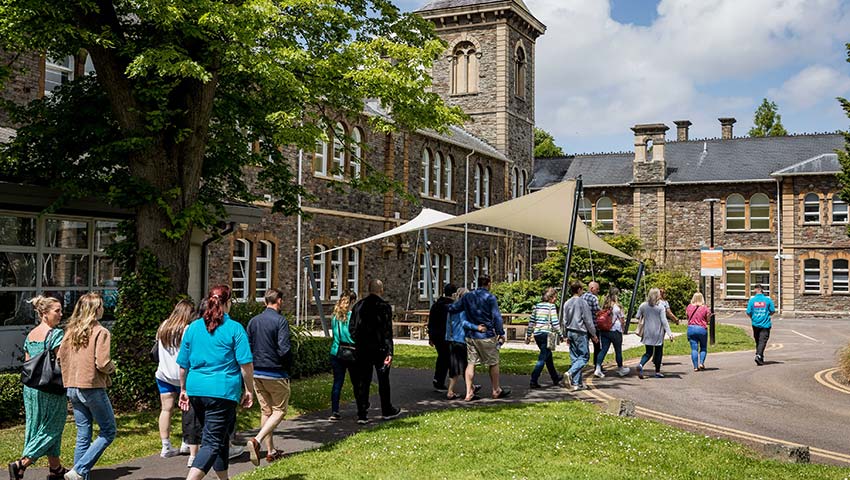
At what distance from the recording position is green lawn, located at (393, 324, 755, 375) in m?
17.4

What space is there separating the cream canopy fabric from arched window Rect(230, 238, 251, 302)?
23.3 feet

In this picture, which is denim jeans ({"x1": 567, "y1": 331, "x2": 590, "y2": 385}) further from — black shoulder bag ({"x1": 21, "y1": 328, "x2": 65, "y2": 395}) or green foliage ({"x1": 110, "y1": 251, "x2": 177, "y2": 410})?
black shoulder bag ({"x1": 21, "y1": 328, "x2": 65, "y2": 395})

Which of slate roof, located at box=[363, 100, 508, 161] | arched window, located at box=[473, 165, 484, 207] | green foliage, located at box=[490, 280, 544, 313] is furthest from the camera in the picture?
arched window, located at box=[473, 165, 484, 207]

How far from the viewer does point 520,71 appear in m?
43.1

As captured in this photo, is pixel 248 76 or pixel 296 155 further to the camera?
pixel 296 155

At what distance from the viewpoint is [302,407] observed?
11.9m

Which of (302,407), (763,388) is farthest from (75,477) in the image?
(763,388)

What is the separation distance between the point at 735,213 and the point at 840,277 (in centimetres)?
553

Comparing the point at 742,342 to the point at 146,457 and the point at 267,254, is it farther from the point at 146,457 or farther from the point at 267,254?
the point at 146,457

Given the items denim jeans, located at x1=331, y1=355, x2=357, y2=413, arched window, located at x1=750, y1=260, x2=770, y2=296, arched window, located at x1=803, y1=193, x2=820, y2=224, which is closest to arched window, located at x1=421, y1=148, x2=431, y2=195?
arched window, located at x1=750, y1=260, x2=770, y2=296

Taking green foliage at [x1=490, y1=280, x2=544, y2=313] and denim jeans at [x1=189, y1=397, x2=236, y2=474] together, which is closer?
denim jeans at [x1=189, y1=397, x2=236, y2=474]

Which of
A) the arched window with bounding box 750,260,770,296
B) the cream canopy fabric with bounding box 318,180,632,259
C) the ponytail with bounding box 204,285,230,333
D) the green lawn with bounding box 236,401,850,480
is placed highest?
the cream canopy fabric with bounding box 318,180,632,259

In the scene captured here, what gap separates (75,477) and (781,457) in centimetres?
643

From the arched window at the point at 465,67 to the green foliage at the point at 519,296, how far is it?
13.6 metres
